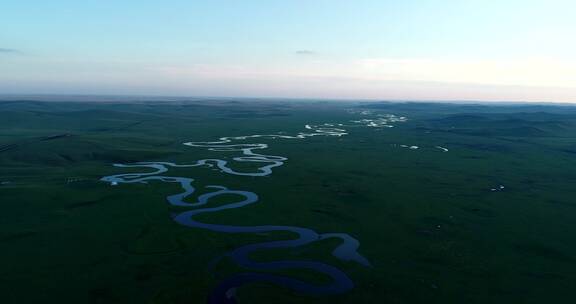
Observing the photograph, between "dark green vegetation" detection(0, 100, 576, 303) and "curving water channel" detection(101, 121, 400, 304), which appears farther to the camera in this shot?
"curving water channel" detection(101, 121, 400, 304)

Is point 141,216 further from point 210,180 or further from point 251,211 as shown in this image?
point 210,180

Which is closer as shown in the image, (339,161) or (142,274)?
(142,274)

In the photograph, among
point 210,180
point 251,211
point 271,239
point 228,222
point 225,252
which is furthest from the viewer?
point 210,180

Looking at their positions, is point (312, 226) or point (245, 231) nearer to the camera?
point (245, 231)

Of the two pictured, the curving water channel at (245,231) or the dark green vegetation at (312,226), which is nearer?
the dark green vegetation at (312,226)

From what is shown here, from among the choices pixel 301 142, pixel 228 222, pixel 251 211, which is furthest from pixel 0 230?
pixel 301 142

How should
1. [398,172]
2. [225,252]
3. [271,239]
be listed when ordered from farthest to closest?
[398,172]
[271,239]
[225,252]

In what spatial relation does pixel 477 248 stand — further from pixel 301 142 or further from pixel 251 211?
pixel 301 142
